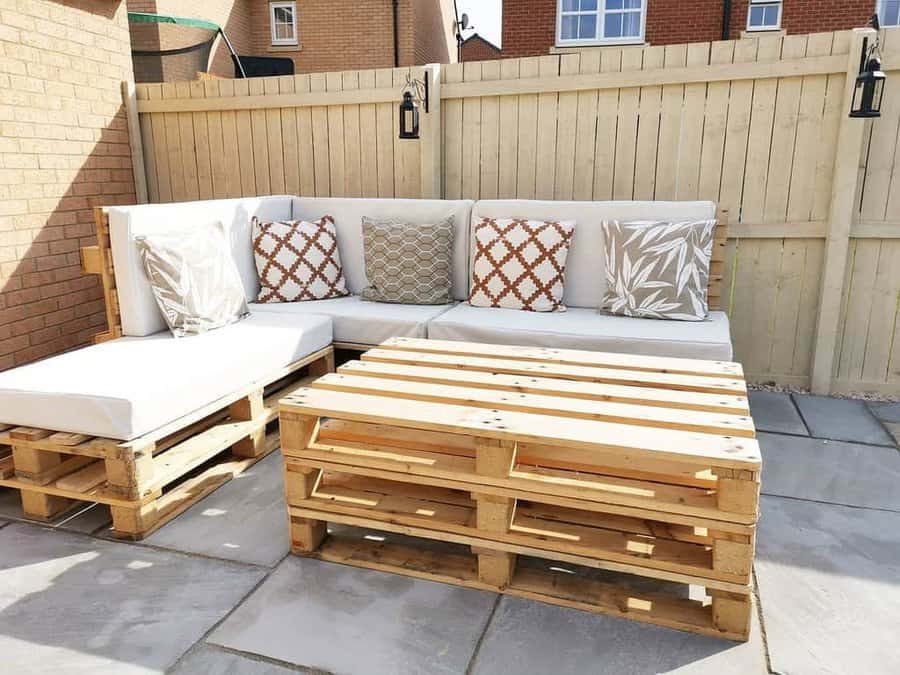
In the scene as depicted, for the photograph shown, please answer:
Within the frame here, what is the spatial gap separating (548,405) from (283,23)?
11.2 metres

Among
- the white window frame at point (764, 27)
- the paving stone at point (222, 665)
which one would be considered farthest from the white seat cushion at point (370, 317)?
the white window frame at point (764, 27)

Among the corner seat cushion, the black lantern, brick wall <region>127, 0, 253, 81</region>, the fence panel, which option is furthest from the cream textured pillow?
brick wall <region>127, 0, 253, 81</region>

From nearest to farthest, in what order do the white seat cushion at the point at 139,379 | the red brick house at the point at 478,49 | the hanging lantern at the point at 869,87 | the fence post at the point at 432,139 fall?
1. the white seat cushion at the point at 139,379
2. the hanging lantern at the point at 869,87
3. the fence post at the point at 432,139
4. the red brick house at the point at 478,49

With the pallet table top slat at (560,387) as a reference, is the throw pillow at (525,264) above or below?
above

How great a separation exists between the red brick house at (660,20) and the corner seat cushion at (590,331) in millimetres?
6644

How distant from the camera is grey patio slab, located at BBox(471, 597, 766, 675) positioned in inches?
62.8

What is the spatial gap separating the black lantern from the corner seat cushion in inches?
47.0

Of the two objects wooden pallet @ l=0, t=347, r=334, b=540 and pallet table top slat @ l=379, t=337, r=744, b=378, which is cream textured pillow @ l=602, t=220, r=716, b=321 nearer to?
pallet table top slat @ l=379, t=337, r=744, b=378

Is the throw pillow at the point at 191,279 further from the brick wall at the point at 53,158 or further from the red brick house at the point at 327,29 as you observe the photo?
the red brick house at the point at 327,29

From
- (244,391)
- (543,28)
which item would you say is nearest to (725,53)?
(244,391)

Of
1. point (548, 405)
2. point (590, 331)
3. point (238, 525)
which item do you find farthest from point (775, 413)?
point (238, 525)

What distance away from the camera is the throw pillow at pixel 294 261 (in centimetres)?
363

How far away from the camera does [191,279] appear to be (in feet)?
9.59

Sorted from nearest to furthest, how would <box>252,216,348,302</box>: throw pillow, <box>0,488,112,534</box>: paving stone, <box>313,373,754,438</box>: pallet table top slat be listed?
<box>313,373,754,438</box>: pallet table top slat < <box>0,488,112,534</box>: paving stone < <box>252,216,348,302</box>: throw pillow
